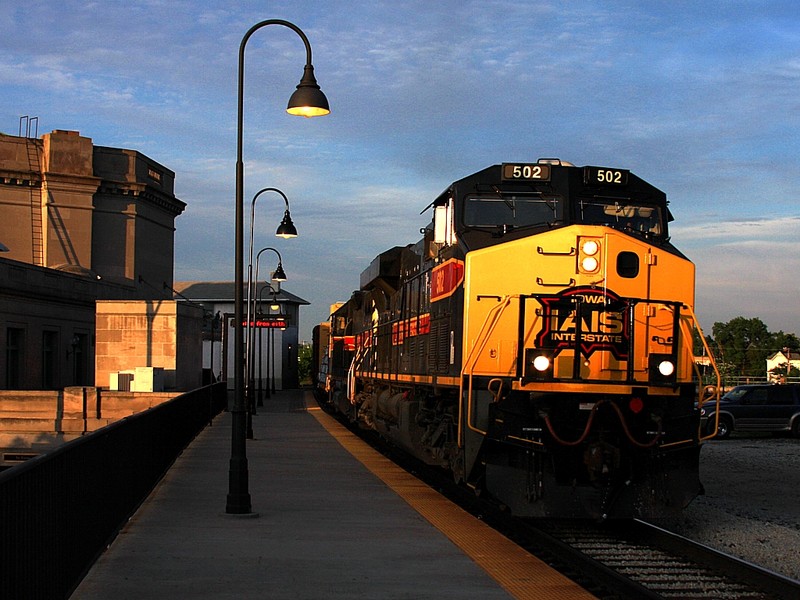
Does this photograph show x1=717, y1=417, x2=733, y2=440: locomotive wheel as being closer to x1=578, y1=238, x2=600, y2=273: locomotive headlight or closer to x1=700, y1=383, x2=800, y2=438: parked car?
x1=700, y1=383, x2=800, y2=438: parked car

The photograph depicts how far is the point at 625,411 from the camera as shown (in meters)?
11.3

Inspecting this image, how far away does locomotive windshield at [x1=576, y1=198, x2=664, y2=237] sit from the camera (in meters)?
12.5

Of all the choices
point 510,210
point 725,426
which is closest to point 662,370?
point 510,210

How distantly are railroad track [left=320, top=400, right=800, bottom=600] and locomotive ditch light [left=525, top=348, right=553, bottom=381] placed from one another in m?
1.74

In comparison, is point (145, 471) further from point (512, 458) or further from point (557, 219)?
point (557, 219)

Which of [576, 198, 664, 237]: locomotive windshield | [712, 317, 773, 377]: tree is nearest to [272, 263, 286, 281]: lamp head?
[576, 198, 664, 237]: locomotive windshield

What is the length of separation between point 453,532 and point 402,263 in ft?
28.0

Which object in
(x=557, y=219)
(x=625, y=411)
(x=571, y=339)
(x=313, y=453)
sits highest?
(x=557, y=219)

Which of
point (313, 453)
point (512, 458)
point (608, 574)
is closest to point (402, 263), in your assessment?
point (313, 453)

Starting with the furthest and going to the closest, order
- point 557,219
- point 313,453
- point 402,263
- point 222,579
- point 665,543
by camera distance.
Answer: point 313,453, point 402,263, point 557,219, point 665,543, point 222,579

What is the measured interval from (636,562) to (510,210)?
4.63m

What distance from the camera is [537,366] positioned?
1121cm

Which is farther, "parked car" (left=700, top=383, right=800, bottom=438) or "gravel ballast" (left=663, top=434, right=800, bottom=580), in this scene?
"parked car" (left=700, top=383, right=800, bottom=438)

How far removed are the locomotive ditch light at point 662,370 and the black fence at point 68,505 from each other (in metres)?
5.97
